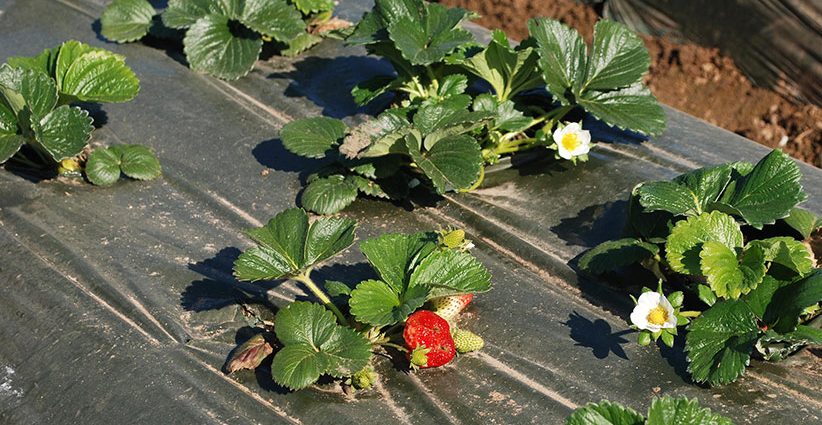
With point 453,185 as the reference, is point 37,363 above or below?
below

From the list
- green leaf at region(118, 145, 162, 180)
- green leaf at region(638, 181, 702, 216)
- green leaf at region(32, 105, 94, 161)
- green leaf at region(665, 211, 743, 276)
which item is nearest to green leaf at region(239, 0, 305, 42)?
green leaf at region(118, 145, 162, 180)

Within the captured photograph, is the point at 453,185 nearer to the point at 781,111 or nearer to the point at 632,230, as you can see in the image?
the point at 632,230

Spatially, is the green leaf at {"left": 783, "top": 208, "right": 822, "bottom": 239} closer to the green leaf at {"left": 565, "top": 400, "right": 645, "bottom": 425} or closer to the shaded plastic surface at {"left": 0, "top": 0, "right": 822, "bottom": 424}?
the shaded plastic surface at {"left": 0, "top": 0, "right": 822, "bottom": 424}

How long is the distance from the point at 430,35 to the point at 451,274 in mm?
985

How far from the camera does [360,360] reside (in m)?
1.94

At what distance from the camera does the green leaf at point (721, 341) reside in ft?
6.49

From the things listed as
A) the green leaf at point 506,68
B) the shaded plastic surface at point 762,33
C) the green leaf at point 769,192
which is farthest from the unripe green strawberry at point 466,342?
the shaded plastic surface at point 762,33

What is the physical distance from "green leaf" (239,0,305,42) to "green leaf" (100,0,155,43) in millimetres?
440

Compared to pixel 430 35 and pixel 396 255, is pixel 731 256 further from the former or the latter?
pixel 430 35

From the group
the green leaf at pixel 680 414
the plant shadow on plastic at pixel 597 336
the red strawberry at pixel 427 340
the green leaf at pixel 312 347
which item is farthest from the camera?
the plant shadow on plastic at pixel 597 336

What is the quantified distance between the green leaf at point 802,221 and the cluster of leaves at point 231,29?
1795 mm

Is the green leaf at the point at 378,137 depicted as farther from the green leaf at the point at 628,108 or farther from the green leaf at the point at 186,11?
the green leaf at the point at 186,11

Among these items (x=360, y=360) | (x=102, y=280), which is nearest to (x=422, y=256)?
(x=360, y=360)

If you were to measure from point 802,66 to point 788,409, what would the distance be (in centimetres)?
261
